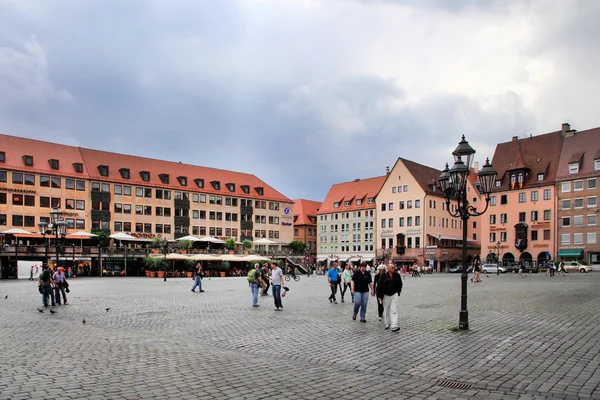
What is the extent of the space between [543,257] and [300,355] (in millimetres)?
69038

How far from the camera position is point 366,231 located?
9419 cm

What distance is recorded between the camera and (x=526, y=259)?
7194 cm

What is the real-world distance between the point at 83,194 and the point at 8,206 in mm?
9536

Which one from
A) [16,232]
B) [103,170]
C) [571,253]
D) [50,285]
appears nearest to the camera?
[50,285]

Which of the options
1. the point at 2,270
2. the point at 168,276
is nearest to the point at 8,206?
the point at 2,270

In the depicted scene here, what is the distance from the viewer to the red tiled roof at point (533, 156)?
7225 cm

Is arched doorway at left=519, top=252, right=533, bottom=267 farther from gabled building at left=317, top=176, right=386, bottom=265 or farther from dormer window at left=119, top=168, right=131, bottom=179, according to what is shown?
dormer window at left=119, top=168, right=131, bottom=179

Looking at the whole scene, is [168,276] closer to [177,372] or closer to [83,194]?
[83,194]

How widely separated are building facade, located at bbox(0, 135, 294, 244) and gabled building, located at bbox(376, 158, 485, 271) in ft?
61.9

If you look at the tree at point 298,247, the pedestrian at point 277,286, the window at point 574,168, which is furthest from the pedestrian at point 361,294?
the tree at point 298,247

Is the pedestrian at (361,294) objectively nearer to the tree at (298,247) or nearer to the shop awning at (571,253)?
the shop awning at (571,253)

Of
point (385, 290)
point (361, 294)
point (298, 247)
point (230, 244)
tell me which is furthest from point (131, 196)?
point (385, 290)

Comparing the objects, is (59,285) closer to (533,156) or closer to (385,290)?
(385,290)

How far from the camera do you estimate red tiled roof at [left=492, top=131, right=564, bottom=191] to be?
72250 mm
